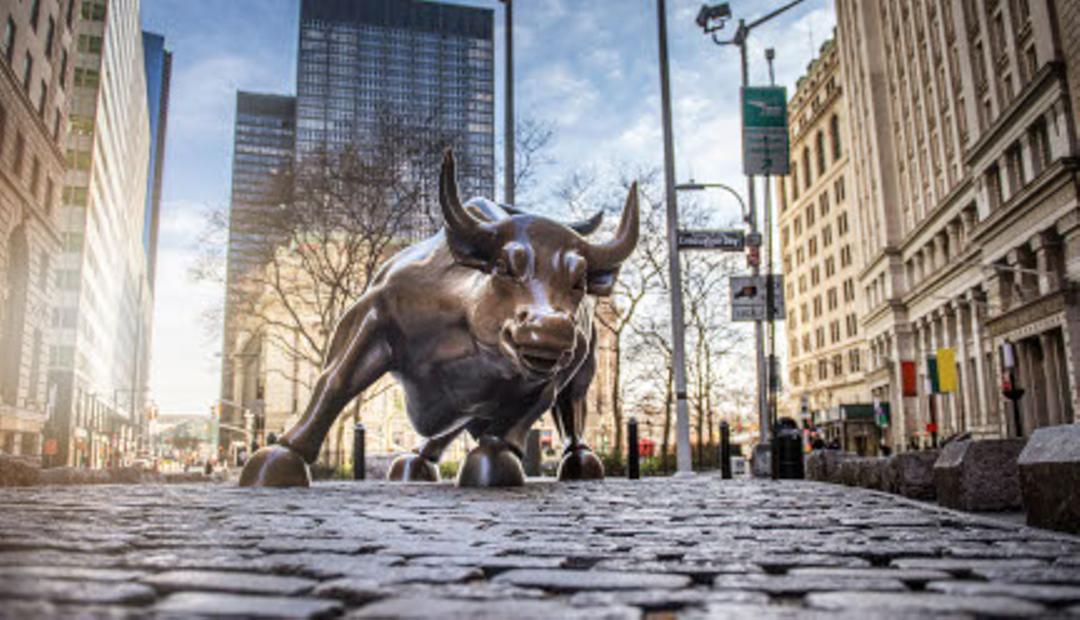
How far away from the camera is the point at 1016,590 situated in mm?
1835

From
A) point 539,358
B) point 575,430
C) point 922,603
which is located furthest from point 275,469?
point 922,603

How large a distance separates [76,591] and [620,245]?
15.0 feet

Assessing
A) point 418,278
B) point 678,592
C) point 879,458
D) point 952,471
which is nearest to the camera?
point 678,592

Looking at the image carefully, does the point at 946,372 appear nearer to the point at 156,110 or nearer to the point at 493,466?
the point at 493,466

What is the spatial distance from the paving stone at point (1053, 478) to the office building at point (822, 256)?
6033 centimetres

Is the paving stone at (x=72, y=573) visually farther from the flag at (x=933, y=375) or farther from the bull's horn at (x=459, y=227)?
the flag at (x=933, y=375)

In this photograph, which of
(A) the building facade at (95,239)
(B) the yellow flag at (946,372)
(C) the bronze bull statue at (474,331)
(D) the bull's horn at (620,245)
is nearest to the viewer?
(C) the bronze bull statue at (474,331)

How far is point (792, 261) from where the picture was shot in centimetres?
8162

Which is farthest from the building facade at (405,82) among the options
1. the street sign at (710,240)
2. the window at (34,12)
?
the window at (34,12)

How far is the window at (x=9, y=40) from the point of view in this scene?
26656 mm

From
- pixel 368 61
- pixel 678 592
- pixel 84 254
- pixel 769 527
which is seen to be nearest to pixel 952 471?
pixel 769 527

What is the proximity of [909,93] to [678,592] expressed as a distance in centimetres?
5561

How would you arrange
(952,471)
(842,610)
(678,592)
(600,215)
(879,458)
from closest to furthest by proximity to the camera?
(842,610), (678,592), (952,471), (600,215), (879,458)

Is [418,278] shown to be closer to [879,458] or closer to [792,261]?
[879,458]
